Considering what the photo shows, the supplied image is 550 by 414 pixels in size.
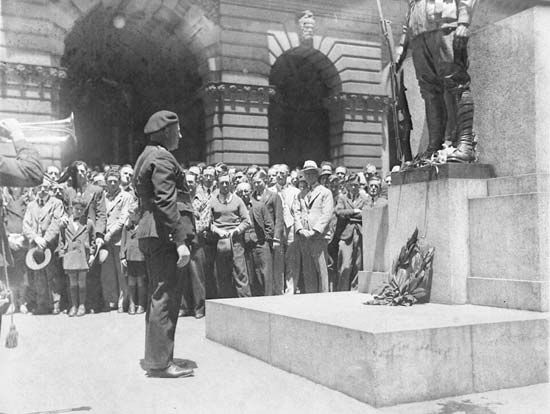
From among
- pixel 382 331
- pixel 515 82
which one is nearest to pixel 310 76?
pixel 515 82

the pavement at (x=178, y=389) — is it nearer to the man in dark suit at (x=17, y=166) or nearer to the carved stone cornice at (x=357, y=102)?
the man in dark suit at (x=17, y=166)

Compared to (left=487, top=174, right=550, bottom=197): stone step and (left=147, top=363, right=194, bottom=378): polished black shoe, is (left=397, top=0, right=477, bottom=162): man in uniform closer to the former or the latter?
(left=487, top=174, right=550, bottom=197): stone step

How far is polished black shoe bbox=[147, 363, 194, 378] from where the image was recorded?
562 cm

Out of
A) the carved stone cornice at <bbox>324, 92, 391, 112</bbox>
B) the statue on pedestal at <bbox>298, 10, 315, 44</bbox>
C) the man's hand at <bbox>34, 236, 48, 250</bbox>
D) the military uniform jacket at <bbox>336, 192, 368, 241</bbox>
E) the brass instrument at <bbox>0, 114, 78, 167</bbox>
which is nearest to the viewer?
the brass instrument at <bbox>0, 114, 78, 167</bbox>

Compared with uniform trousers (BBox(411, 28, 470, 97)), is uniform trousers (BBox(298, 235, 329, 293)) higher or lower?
lower

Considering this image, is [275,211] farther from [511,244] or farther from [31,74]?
[31,74]

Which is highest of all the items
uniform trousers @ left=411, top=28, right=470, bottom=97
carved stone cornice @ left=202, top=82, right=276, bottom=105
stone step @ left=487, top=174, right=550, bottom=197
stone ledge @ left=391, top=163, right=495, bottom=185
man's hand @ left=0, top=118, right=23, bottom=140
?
carved stone cornice @ left=202, top=82, right=276, bottom=105

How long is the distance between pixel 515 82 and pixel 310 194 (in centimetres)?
530

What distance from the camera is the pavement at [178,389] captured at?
4570 mm

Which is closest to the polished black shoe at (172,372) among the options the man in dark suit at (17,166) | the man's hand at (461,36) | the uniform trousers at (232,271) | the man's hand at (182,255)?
the man's hand at (182,255)

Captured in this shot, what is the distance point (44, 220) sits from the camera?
1091 centimetres

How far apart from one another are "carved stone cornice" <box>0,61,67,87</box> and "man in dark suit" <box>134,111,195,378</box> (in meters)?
14.9

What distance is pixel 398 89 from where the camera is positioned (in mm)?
7898

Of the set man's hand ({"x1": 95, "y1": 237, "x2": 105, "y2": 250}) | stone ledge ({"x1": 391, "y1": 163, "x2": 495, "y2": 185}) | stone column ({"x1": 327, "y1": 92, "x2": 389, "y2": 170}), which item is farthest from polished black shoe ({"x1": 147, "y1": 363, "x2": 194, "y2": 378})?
stone column ({"x1": 327, "y1": 92, "x2": 389, "y2": 170})
